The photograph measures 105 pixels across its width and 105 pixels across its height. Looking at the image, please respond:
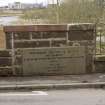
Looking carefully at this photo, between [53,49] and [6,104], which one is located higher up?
[53,49]

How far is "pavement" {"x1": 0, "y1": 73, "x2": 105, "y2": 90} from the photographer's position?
9984 millimetres

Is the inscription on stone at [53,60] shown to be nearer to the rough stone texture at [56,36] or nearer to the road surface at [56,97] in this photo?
the rough stone texture at [56,36]

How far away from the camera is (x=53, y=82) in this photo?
33.9 feet

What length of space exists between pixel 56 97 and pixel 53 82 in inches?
60.0

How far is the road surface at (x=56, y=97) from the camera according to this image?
8.22m

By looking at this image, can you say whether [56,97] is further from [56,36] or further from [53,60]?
[56,36]

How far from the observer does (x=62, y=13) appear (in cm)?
3030

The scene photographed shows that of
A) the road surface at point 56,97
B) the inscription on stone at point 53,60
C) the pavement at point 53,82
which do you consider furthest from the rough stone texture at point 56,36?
the road surface at point 56,97

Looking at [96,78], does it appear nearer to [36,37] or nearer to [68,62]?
[68,62]

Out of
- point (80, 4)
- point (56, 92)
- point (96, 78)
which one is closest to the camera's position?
point (56, 92)

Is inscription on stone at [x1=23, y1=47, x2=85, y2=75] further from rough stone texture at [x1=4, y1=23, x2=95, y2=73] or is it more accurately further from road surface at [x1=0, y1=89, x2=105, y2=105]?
road surface at [x1=0, y1=89, x2=105, y2=105]

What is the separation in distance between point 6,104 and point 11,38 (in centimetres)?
359

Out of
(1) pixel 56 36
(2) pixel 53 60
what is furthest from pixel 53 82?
(1) pixel 56 36

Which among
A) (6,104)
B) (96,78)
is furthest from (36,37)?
(6,104)
